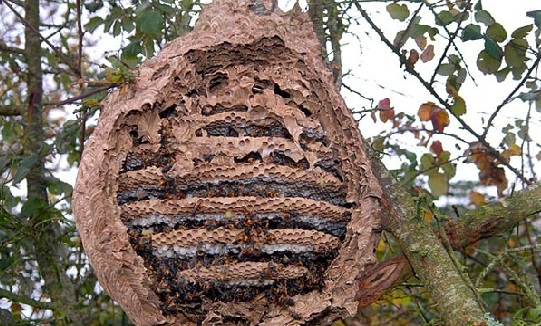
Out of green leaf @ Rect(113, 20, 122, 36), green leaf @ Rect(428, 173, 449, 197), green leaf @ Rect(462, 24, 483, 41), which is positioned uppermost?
green leaf @ Rect(113, 20, 122, 36)

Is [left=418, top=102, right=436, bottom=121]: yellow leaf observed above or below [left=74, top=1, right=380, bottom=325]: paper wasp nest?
above

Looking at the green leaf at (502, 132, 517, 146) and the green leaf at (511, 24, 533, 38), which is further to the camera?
the green leaf at (502, 132, 517, 146)

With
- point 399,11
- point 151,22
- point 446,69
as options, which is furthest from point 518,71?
point 151,22

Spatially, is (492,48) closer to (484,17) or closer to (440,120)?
(484,17)

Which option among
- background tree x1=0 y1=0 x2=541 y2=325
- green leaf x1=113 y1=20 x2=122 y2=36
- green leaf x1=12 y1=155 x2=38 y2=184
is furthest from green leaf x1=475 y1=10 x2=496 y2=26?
green leaf x1=12 y1=155 x2=38 y2=184

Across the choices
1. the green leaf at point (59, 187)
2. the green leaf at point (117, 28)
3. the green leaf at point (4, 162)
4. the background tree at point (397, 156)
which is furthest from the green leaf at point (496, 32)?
the green leaf at point (4, 162)

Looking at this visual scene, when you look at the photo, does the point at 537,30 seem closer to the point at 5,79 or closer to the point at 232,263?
the point at 232,263

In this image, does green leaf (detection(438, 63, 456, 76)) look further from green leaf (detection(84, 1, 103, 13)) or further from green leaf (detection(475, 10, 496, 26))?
green leaf (detection(84, 1, 103, 13))
